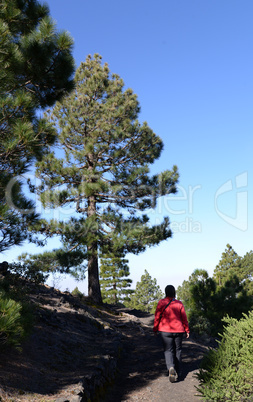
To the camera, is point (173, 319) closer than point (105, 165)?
Yes

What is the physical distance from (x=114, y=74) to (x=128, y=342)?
47.7 ft

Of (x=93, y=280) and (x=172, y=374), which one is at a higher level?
(x=93, y=280)

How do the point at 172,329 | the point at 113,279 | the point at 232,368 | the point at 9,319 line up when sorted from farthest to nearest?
1. the point at 113,279
2. the point at 172,329
3. the point at 232,368
4. the point at 9,319

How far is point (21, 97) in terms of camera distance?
20.3ft

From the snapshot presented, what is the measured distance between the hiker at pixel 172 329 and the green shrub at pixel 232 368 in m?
1.04

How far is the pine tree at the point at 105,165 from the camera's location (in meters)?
15.6

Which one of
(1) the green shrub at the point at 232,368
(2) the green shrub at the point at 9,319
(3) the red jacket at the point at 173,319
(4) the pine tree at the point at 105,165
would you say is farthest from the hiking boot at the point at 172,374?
(4) the pine tree at the point at 105,165

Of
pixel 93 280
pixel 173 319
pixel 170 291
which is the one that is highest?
pixel 93 280

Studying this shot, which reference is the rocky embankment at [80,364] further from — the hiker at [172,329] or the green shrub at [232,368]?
the green shrub at [232,368]

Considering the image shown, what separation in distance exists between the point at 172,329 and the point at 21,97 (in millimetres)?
5311

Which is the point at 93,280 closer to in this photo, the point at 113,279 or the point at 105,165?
the point at 105,165

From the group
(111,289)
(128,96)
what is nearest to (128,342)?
(128,96)

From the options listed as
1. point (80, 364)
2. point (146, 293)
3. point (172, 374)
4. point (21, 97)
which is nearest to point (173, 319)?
point (172, 374)

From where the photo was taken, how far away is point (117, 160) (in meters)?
17.3
